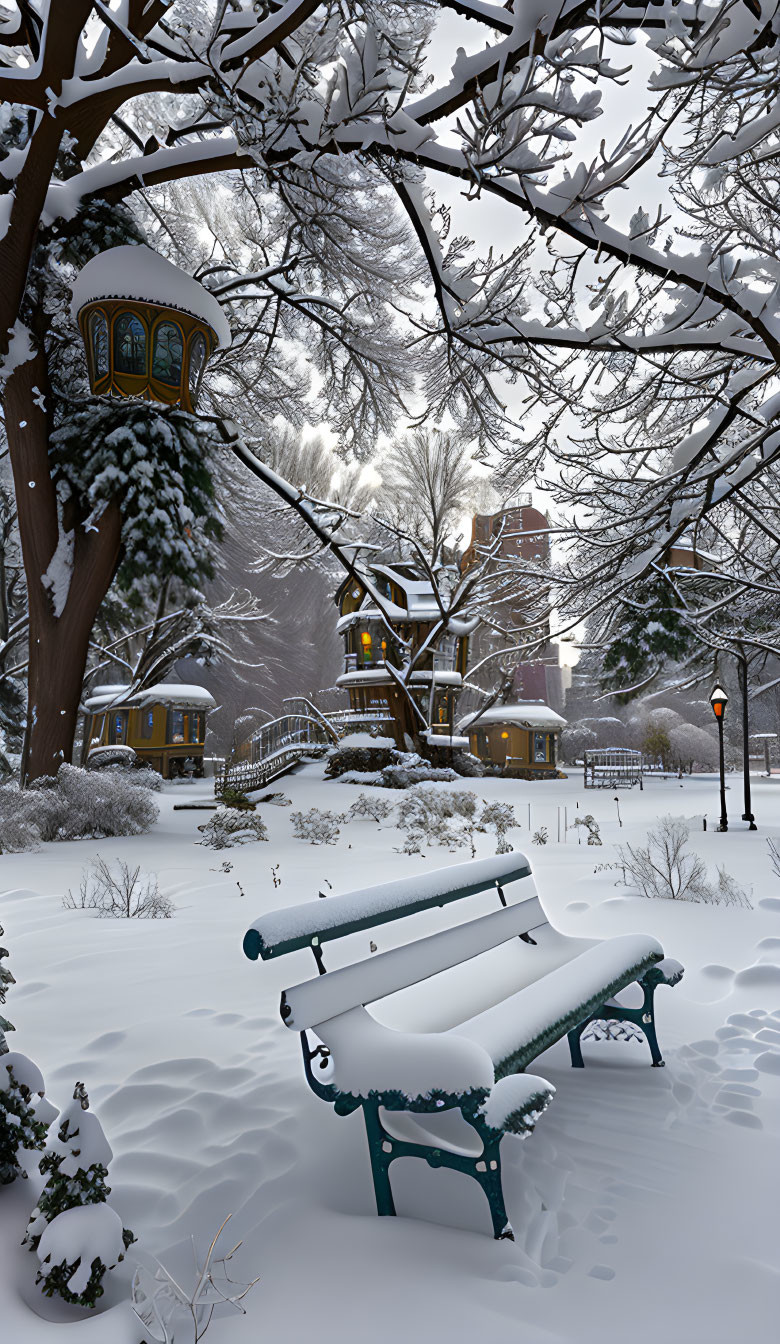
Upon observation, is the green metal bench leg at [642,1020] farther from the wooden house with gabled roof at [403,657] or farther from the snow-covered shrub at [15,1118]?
the wooden house with gabled roof at [403,657]

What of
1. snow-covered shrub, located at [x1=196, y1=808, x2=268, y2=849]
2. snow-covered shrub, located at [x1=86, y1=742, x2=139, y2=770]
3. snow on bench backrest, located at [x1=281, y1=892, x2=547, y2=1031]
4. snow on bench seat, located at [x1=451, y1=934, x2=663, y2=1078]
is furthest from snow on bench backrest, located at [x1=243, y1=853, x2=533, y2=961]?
snow-covered shrub, located at [x1=86, y1=742, x2=139, y2=770]

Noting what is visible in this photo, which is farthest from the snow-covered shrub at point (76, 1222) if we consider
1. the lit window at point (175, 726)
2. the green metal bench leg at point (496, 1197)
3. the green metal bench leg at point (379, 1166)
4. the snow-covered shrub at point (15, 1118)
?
the lit window at point (175, 726)

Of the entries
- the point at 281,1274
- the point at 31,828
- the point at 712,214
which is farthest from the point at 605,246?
the point at 31,828

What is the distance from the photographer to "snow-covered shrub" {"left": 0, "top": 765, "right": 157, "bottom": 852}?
32.5 ft

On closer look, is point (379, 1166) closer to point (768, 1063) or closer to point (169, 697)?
point (768, 1063)

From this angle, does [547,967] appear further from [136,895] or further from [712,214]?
[712,214]

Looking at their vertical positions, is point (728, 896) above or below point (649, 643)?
below

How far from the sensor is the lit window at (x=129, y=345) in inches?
331

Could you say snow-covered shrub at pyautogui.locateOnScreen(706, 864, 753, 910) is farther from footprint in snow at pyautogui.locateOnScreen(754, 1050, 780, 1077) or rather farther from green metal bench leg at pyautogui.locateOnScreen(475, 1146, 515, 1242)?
green metal bench leg at pyautogui.locateOnScreen(475, 1146, 515, 1242)

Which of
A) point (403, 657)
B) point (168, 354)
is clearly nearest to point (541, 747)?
point (403, 657)

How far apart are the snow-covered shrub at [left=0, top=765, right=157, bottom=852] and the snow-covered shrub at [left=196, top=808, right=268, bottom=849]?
1.05m

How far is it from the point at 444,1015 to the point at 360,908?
66cm

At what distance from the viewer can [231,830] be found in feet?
34.3

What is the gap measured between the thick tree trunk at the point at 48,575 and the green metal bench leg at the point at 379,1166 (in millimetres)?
10115
